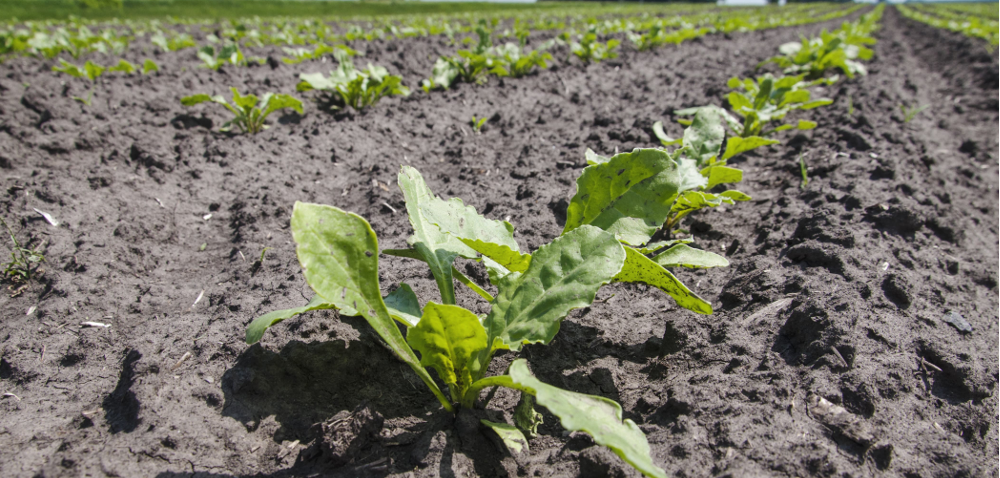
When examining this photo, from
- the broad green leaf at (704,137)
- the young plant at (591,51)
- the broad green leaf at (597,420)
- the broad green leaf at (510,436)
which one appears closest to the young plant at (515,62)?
the young plant at (591,51)

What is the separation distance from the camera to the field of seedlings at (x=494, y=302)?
1.14 meters

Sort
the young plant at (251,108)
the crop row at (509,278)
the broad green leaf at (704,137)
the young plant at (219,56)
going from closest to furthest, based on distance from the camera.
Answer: the crop row at (509,278), the broad green leaf at (704,137), the young plant at (251,108), the young plant at (219,56)

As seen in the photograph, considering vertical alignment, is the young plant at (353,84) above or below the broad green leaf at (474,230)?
below

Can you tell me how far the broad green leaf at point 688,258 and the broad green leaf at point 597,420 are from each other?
0.67m

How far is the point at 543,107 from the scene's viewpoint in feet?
13.0

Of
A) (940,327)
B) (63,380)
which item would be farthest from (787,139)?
(63,380)

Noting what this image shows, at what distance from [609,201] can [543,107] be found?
2588 mm

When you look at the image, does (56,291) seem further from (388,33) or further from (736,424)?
(388,33)

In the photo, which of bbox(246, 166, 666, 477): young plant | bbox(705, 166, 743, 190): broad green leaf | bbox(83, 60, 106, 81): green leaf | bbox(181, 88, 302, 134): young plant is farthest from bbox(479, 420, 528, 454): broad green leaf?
bbox(83, 60, 106, 81): green leaf

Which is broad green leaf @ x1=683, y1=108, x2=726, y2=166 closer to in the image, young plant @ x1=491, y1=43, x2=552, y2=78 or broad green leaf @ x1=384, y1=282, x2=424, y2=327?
broad green leaf @ x1=384, y1=282, x2=424, y2=327

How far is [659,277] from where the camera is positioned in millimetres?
1318

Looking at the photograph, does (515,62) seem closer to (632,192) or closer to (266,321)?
(632,192)

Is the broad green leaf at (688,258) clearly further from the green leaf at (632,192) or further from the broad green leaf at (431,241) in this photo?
the broad green leaf at (431,241)

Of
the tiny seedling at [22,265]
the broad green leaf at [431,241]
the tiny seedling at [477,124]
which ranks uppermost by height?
the broad green leaf at [431,241]
